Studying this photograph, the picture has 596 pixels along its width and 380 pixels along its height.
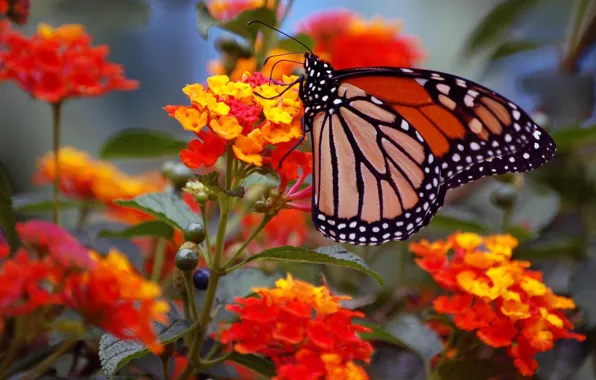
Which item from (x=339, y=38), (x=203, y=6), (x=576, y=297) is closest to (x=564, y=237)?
(x=576, y=297)

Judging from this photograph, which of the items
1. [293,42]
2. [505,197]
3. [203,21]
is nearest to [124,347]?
[203,21]

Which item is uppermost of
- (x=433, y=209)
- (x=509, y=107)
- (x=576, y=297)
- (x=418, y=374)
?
(x=509, y=107)

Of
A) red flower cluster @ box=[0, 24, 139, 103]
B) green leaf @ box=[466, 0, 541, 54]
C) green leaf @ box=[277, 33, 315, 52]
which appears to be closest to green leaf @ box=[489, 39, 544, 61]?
green leaf @ box=[466, 0, 541, 54]

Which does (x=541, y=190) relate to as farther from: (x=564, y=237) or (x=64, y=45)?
(x=64, y=45)

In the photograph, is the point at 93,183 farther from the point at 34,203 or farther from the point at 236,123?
the point at 236,123

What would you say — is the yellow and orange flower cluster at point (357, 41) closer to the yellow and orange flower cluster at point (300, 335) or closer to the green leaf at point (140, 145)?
the green leaf at point (140, 145)

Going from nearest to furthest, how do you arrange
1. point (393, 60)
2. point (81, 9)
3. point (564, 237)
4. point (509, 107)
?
point (509, 107), point (564, 237), point (393, 60), point (81, 9)

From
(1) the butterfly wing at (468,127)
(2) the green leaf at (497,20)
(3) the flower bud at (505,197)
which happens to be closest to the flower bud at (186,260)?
(1) the butterfly wing at (468,127)
